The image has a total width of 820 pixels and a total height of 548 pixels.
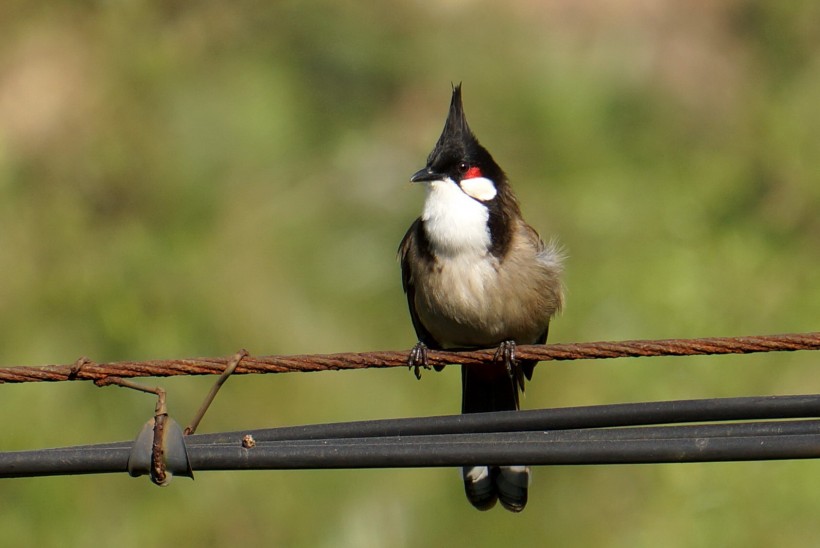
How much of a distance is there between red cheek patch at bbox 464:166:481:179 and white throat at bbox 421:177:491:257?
15 cm

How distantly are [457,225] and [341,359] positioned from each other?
2057 millimetres

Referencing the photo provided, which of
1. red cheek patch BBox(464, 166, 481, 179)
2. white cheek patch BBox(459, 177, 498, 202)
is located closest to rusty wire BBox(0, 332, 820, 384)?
white cheek patch BBox(459, 177, 498, 202)

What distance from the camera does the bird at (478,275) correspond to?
5598 mm

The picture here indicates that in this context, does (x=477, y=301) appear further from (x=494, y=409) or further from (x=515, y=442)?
(x=515, y=442)

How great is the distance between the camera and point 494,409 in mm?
6129

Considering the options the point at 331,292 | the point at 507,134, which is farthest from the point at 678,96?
the point at 331,292

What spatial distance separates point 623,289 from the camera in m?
10.3

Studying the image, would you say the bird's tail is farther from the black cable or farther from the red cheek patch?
the black cable

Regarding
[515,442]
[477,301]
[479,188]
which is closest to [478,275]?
Answer: [477,301]

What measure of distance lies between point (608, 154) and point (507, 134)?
2.94 ft

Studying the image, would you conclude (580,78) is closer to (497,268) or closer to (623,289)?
(623,289)

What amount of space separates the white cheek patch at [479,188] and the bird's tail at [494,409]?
29.9 inches

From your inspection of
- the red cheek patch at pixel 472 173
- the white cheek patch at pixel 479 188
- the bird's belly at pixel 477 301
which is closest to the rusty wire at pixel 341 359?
the bird's belly at pixel 477 301

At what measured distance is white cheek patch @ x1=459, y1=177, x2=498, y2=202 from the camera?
5809 mm
